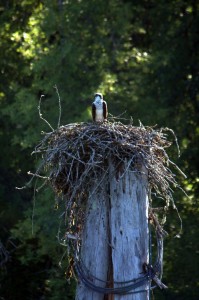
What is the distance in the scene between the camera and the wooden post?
5.63m

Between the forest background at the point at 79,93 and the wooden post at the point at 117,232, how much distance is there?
7.87 m

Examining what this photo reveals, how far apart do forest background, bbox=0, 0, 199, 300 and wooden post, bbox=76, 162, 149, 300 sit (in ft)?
25.8

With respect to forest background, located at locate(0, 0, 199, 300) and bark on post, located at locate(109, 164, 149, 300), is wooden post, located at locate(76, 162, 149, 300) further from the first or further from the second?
forest background, located at locate(0, 0, 199, 300)

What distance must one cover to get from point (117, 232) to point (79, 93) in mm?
10114

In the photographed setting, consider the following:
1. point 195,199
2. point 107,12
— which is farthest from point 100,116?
point 107,12

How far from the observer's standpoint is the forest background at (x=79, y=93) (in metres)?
14.3

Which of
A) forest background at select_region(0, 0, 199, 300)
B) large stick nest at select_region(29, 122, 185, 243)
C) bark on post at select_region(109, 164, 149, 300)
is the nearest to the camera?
bark on post at select_region(109, 164, 149, 300)

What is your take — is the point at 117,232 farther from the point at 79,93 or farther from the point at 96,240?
the point at 79,93

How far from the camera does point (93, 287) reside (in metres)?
5.71

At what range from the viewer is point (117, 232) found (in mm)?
5660

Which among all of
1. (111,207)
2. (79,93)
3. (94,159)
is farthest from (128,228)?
(79,93)

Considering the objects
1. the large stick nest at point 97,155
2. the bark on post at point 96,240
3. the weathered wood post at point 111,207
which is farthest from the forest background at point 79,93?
the bark on post at point 96,240

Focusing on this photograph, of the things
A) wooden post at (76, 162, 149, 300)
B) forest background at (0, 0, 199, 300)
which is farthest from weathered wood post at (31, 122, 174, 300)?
forest background at (0, 0, 199, 300)

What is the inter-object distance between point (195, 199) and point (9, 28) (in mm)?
5856
